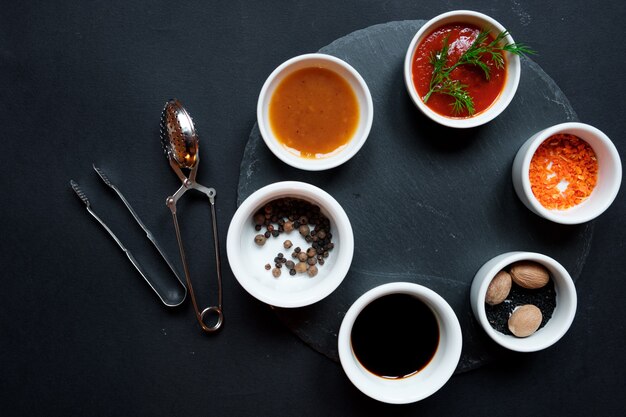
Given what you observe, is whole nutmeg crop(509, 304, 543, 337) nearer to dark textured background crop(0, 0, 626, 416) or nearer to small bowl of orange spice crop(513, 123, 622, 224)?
dark textured background crop(0, 0, 626, 416)

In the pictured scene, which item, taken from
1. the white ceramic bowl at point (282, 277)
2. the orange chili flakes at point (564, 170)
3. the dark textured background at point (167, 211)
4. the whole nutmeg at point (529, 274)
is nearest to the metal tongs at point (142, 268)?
the dark textured background at point (167, 211)

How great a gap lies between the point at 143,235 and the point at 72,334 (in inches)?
14.0

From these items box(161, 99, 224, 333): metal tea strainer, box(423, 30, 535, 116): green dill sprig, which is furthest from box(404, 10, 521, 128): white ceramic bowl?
box(161, 99, 224, 333): metal tea strainer

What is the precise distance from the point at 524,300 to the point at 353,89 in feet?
2.44

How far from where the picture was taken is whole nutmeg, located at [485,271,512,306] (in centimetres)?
131

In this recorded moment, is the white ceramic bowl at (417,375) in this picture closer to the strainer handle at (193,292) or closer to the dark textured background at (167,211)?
the dark textured background at (167,211)

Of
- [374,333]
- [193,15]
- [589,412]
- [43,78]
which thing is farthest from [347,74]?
[589,412]

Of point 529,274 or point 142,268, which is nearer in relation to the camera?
point 529,274

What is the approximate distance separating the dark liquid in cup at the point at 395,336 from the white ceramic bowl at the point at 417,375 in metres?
0.02

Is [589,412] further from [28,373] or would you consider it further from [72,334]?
[28,373]

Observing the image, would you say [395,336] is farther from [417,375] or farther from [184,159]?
[184,159]

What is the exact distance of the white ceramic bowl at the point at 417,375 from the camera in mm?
1225

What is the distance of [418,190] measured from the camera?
137cm

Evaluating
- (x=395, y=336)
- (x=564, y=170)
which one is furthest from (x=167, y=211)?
(x=564, y=170)
